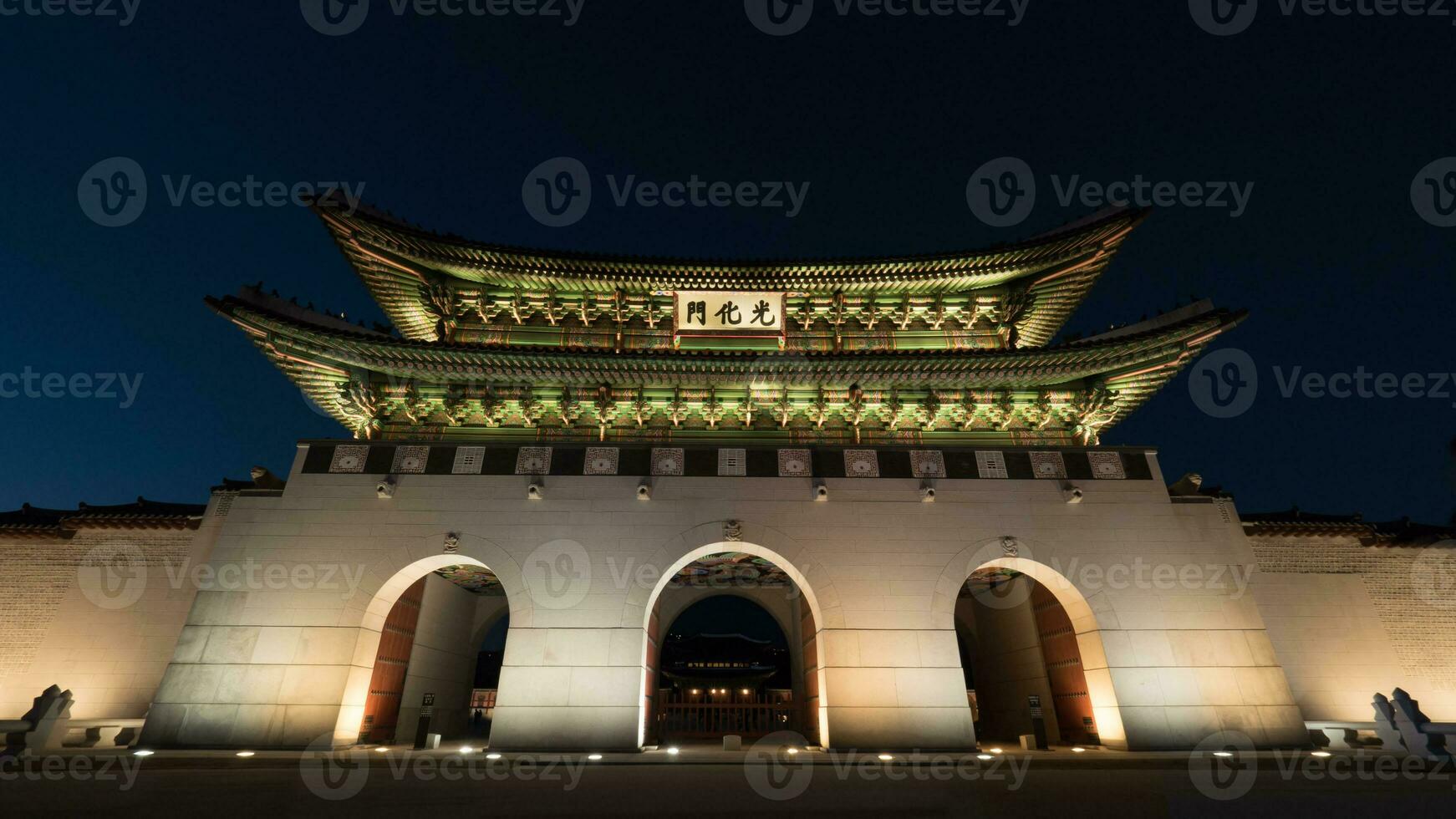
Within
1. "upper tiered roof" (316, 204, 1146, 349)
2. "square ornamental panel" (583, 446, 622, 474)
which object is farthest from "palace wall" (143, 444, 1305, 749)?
"upper tiered roof" (316, 204, 1146, 349)

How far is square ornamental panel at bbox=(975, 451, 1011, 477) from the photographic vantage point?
12117 millimetres

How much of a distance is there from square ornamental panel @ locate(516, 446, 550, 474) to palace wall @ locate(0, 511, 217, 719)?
7.11m

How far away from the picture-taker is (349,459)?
39.2ft

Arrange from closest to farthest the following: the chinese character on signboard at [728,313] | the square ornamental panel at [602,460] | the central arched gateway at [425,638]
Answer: the central arched gateway at [425,638]
the square ornamental panel at [602,460]
the chinese character on signboard at [728,313]

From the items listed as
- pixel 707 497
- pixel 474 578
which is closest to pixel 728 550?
pixel 707 497

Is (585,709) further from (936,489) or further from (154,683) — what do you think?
(154,683)

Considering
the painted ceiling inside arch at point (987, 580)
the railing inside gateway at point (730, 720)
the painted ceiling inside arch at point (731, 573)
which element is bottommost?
the railing inside gateway at point (730, 720)

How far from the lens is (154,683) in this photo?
12289mm

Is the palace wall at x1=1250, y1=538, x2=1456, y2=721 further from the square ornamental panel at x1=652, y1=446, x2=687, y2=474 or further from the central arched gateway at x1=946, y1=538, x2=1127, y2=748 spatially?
the square ornamental panel at x1=652, y1=446, x2=687, y2=474

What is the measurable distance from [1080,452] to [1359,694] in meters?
7.05

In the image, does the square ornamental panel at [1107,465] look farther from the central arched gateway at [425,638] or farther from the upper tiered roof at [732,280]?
the central arched gateway at [425,638]

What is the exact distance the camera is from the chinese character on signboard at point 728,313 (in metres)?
13.6

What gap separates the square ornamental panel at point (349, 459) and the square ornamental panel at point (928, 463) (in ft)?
36.0

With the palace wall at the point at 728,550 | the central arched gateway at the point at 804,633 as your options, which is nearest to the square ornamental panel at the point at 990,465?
the palace wall at the point at 728,550
